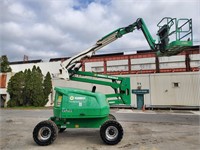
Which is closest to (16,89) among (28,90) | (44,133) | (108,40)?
(28,90)

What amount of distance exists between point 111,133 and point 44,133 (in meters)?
2.53

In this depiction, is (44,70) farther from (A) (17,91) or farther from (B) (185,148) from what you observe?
(B) (185,148)

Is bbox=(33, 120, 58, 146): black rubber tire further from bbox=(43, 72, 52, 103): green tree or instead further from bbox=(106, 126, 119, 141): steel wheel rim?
bbox=(43, 72, 52, 103): green tree

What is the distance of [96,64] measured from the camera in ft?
149

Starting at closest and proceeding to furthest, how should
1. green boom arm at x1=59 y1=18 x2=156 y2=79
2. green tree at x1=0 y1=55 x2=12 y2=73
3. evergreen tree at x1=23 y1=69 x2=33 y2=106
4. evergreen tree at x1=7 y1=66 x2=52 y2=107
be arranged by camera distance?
green boom arm at x1=59 y1=18 x2=156 y2=79
evergreen tree at x1=7 y1=66 x2=52 y2=107
evergreen tree at x1=23 y1=69 x2=33 y2=106
green tree at x1=0 y1=55 x2=12 y2=73

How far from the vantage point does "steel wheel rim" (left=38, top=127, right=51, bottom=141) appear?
8352mm

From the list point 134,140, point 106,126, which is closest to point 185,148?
point 134,140

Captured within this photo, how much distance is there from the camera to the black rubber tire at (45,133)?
8.27m

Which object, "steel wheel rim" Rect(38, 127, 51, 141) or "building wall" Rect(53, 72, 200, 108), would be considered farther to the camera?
"building wall" Rect(53, 72, 200, 108)

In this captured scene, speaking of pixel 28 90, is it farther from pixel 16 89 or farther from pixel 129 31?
pixel 129 31

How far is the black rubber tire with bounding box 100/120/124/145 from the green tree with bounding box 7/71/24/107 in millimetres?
28101

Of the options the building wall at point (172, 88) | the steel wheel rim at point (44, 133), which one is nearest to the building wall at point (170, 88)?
the building wall at point (172, 88)

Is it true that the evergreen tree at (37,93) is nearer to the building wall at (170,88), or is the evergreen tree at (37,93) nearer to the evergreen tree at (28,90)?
the evergreen tree at (28,90)

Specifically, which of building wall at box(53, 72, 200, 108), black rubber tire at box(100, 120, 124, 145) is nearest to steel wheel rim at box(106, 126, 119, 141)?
black rubber tire at box(100, 120, 124, 145)
